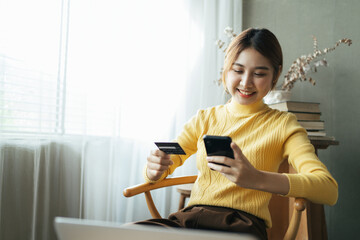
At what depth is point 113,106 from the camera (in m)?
1.84

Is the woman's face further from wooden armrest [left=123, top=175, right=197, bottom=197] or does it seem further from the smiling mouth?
wooden armrest [left=123, top=175, right=197, bottom=197]

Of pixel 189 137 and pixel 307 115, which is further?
pixel 307 115

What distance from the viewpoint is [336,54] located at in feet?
6.69

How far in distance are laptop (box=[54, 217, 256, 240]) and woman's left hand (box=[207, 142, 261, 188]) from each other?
43 cm

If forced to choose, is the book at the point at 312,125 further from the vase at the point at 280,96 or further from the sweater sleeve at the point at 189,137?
the sweater sleeve at the point at 189,137

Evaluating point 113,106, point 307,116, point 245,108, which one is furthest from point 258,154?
point 113,106

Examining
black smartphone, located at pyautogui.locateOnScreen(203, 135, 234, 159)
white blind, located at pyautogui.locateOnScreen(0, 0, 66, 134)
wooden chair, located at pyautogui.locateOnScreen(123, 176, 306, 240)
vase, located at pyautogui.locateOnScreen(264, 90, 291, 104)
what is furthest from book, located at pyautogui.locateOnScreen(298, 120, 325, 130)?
white blind, located at pyautogui.locateOnScreen(0, 0, 66, 134)

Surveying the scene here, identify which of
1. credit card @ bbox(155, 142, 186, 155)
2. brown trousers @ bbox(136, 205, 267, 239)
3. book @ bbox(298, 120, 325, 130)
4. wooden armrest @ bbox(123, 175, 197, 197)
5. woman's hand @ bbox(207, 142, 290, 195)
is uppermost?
book @ bbox(298, 120, 325, 130)

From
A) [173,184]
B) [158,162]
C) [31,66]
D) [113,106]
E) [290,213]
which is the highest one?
[31,66]

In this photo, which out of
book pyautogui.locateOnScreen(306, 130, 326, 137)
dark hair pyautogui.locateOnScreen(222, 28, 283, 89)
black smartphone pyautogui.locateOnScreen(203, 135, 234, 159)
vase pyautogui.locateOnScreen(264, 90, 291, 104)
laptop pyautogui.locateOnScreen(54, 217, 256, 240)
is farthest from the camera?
vase pyautogui.locateOnScreen(264, 90, 291, 104)

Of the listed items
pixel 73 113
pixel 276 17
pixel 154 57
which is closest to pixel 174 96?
pixel 154 57

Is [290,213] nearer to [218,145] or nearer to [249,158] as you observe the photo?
[249,158]

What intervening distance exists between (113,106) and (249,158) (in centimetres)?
→ 94

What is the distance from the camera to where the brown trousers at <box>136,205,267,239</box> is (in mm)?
990
